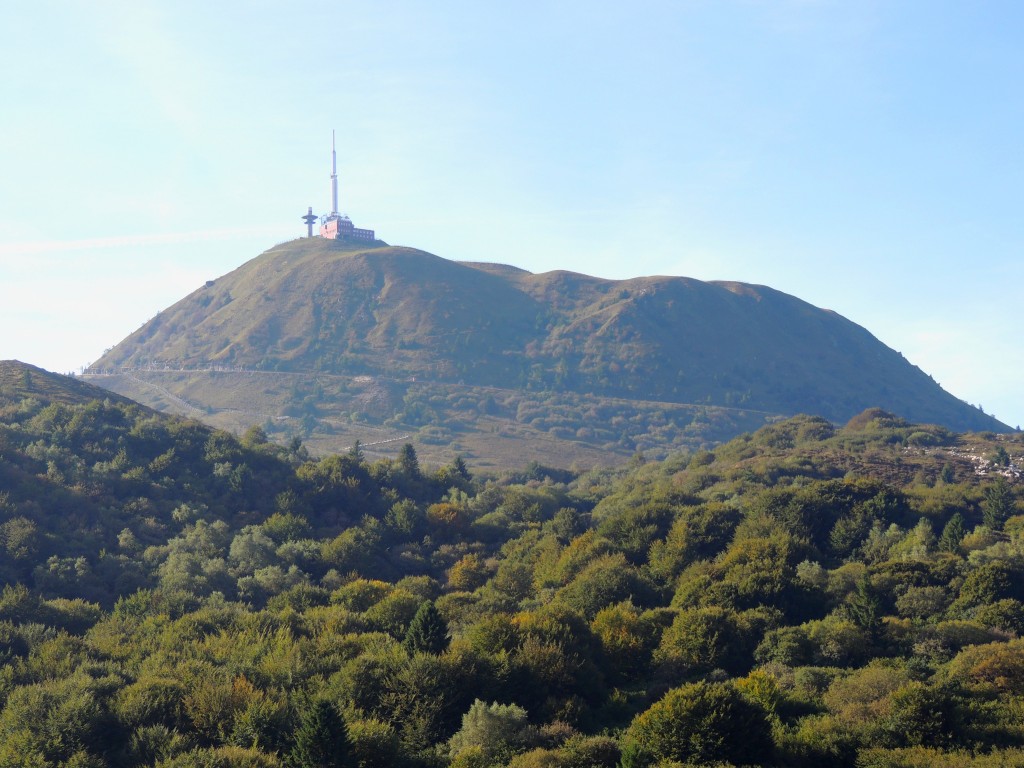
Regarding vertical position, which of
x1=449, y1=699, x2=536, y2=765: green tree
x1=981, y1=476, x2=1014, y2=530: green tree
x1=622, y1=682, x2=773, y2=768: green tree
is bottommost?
x1=449, y1=699, x2=536, y2=765: green tree

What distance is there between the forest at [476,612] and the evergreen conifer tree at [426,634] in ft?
0.33

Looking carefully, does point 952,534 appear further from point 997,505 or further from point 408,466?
point 408,466

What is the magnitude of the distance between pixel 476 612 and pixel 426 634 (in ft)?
25.8

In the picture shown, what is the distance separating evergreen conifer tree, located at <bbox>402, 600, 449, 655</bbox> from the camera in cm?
2820

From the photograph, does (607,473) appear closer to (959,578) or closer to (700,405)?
(959,578)

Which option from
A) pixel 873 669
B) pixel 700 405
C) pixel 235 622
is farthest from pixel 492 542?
pixel 700 405

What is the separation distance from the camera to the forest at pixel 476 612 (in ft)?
73.6

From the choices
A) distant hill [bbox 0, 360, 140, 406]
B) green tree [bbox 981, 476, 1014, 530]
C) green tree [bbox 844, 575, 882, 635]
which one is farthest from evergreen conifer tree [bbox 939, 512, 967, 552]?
distant hill [bbox 0, 360, 140, 406]

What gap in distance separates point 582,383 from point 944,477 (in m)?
112

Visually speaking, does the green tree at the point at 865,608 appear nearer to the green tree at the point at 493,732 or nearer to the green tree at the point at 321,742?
the green tree at the point at 493,732

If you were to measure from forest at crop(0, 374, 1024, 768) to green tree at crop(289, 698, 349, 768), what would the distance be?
0.05m

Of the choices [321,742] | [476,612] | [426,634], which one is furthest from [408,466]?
[321,742]

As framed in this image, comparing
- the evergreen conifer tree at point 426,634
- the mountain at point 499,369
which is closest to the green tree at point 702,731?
the evergreen conifer tree at point 426,634

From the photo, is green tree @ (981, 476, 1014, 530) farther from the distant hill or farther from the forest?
the distant hill
